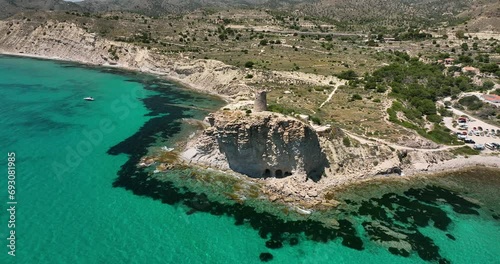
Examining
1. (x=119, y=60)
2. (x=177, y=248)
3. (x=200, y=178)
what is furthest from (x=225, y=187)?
(x=119, y=60)

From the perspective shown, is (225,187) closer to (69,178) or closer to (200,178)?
(200,178)

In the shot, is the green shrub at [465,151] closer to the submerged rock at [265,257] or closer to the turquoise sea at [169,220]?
the turquoise sea at [169,220]

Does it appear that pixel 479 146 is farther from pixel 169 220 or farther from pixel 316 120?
pixel 169 220

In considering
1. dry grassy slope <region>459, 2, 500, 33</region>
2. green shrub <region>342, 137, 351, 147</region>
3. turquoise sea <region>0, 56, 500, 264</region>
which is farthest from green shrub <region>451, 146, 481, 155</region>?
dry grassy slope <region>459, 2, 500, 33</region>

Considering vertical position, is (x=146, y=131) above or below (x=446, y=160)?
below

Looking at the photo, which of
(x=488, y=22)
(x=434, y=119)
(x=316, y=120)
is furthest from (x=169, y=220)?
(x=488, y=22)

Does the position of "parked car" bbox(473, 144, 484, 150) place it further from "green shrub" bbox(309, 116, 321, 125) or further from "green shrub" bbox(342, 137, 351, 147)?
"green shrub" bbox(309, 116, 321, 125)
